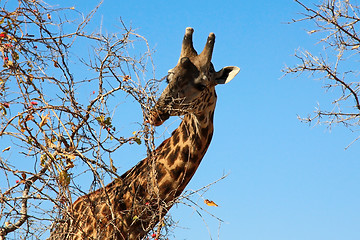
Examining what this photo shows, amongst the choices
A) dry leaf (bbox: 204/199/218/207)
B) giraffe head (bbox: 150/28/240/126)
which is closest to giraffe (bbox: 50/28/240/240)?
giraffe head (bbox: 150/28/240/126)

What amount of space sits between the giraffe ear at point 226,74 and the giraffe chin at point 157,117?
1271 millimetres

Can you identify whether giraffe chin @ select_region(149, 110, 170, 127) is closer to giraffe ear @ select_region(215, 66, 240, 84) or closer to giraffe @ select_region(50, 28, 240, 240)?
giraffe @ select_region(50, 28, 240, 240)

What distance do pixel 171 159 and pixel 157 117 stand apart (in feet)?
2.78

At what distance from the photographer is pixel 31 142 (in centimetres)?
635

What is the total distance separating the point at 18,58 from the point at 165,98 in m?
2.11

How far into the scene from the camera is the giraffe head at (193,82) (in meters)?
7.79

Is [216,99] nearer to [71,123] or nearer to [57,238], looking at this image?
[71,123]

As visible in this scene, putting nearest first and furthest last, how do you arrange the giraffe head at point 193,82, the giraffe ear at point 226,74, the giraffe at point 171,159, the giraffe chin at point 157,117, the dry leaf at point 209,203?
1. the dry leaf at point 209,203
2. the giraffe chin at point 157,117
3. the giraffe at point 171,159
4. the giraffe head at point 193,82
5. the giraffe ear at point 226,74

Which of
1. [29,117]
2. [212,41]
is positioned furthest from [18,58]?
[212,41]

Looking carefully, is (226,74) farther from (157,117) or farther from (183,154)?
(157,117)

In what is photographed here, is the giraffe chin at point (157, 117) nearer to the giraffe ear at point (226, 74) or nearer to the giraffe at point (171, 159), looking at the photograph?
the giraffe at point (171, 159)

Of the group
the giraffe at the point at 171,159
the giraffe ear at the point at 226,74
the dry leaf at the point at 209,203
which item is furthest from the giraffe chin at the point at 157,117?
the giraffe ear at the point at 226,74

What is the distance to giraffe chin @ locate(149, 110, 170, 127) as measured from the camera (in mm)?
6672

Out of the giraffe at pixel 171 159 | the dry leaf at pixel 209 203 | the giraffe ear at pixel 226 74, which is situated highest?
the giraffe ear at pixel 226 74
